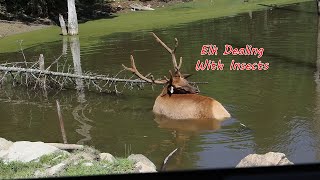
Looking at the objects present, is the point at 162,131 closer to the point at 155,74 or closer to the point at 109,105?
the point at 109,105

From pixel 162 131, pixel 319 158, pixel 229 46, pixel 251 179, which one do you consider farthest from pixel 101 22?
pixel 251 179

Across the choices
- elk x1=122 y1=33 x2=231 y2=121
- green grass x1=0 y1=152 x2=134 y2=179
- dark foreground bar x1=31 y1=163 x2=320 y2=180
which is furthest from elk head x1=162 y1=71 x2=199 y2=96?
dark foreground bar x1=31 y1=163 x2=320 y2=180

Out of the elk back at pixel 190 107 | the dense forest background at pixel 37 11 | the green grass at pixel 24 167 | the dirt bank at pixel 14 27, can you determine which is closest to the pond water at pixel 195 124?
the elk back at pixel 190 107

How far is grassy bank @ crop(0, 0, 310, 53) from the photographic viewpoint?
25781 mm

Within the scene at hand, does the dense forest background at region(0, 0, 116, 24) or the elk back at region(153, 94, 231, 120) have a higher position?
the dense forest background at region(0, 0, 116, 24)

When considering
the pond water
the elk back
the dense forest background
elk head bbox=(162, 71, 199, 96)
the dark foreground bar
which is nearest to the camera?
the dark foreground bar

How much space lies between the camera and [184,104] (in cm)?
962

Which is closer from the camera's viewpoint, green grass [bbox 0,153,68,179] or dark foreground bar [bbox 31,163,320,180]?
dark foreground bar [bbox 31,163,320,180]

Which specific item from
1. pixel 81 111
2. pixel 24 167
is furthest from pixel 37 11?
pixel 24 167

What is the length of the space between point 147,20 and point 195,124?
23.3m

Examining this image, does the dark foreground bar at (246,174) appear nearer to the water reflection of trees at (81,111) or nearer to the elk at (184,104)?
the water reflection of trees at (81,111)

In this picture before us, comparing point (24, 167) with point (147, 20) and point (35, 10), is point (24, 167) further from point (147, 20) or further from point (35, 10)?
point (35, 10)

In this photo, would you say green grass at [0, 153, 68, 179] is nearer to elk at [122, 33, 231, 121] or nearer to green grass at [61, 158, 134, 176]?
green grass at [61, 158, 134, 176]

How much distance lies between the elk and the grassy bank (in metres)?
13.5
